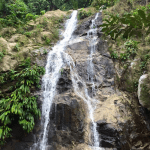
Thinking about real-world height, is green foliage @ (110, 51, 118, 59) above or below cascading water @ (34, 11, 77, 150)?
above

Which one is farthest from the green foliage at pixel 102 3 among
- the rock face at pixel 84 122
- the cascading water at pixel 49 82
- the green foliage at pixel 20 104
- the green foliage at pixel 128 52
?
the green foliage at pixel 20 104

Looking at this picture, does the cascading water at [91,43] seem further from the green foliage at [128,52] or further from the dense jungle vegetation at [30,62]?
the green foliage at [128,52]

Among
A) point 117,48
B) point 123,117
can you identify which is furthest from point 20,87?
point 117,48

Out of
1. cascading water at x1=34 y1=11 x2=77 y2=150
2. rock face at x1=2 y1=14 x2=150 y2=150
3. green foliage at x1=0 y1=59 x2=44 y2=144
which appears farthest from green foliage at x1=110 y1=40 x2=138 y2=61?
green foliage at x1=0 y1=59 x2=44 y2=144

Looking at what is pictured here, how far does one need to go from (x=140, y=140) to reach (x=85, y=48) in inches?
255

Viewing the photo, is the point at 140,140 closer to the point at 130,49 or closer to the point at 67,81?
the point at 67,81

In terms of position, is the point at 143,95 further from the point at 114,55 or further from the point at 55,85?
the point at 55,85

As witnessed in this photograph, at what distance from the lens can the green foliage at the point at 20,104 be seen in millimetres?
5207

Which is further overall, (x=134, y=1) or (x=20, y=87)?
(x=134, y=1)

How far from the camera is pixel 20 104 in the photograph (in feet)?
17.9

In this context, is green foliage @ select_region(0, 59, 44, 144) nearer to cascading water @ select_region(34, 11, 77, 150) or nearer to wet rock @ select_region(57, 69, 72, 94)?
cascading water @ select_region(34, 11, 77, 150)

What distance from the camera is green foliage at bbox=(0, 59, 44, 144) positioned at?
5207mm

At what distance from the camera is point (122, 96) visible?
664 cm

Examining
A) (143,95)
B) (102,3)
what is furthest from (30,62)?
(102,3)
